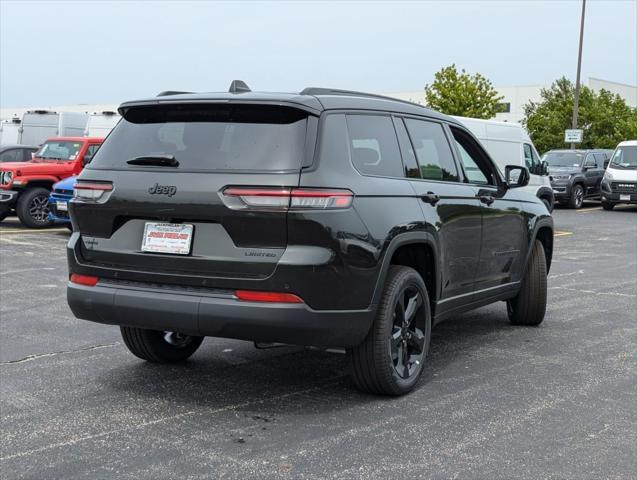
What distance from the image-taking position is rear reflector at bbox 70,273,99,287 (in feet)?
16.3

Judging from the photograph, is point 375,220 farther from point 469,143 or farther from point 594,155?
point 594,155

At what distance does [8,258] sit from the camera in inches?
Answer: 479

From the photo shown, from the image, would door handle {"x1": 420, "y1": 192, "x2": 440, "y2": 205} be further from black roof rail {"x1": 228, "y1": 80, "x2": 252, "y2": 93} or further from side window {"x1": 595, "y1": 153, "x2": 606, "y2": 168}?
side window {"x1": 595, "y1": 153, "x2": 606, "y2": 168}

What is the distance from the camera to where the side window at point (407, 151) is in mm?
5434

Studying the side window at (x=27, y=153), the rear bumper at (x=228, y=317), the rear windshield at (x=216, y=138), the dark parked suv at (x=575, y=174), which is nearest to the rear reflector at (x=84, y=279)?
the rear bumper at (x=228, y=317)

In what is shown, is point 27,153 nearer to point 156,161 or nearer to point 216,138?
point 156,161

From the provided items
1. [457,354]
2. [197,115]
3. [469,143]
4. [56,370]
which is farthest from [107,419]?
[469,143]

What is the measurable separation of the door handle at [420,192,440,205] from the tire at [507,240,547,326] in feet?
7.01

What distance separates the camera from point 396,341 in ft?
16.9

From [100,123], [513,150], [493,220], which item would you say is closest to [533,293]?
[493,220]

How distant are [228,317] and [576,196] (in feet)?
76.6

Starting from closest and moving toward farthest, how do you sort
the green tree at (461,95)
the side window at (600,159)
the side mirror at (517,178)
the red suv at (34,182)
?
the side mirror at (517,178), the red suv at (34,182), the side window at (600,159), the green tree at (461,95)

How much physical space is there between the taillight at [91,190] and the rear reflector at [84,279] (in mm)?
463

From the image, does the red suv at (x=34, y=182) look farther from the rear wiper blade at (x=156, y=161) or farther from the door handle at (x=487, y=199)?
the rear wiper blade at (x=156, y=161)
